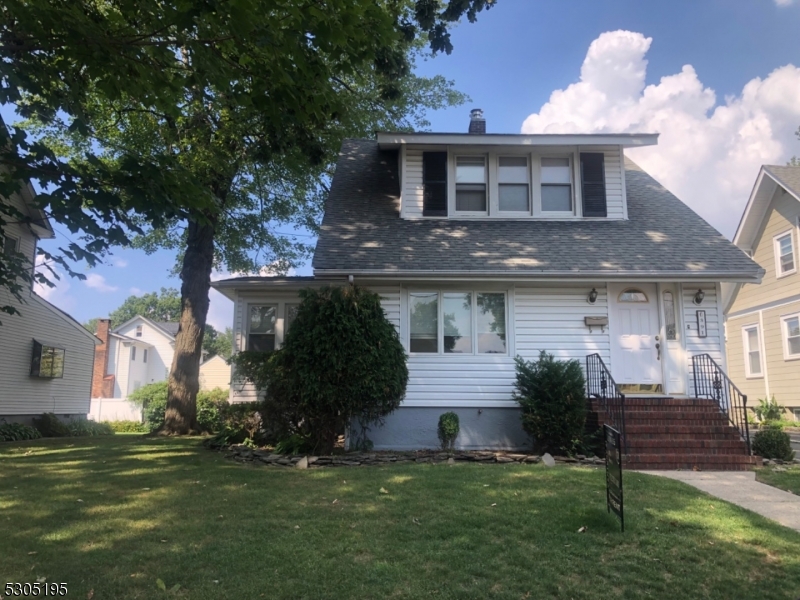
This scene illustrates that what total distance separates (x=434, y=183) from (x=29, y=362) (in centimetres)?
1445

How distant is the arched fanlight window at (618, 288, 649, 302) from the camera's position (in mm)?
10555

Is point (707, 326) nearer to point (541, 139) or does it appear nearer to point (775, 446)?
point (775, 446)

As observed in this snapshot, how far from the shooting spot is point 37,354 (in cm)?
1752


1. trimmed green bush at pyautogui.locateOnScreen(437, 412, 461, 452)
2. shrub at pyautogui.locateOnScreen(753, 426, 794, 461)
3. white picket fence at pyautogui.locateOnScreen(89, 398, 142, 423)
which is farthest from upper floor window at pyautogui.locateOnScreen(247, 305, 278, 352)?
white picket fence at pyautogui.locateOnScreen(89, 398, 142, 423)

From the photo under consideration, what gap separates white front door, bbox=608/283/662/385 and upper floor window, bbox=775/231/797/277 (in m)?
10.4

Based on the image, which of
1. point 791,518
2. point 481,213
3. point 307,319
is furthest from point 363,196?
point 791,518

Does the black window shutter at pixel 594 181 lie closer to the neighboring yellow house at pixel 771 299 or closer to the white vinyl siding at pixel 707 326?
the white vinyl siding at pixel 707 326

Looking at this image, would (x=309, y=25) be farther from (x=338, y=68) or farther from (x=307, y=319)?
(x=307, y=319)

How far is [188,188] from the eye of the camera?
5258mm

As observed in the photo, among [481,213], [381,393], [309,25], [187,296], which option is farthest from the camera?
[187,296]

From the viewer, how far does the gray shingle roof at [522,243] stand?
33.1ft

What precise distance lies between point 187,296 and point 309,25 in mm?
10378

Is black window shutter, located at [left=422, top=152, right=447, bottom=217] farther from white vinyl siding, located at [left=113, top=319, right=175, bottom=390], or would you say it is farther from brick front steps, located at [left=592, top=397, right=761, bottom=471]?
white vinyl siding, located at [left=113, top=319, right=175, bottom=390]

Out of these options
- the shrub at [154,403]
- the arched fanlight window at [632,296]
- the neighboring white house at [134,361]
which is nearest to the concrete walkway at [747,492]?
the arched fanlight window at [632,296]
